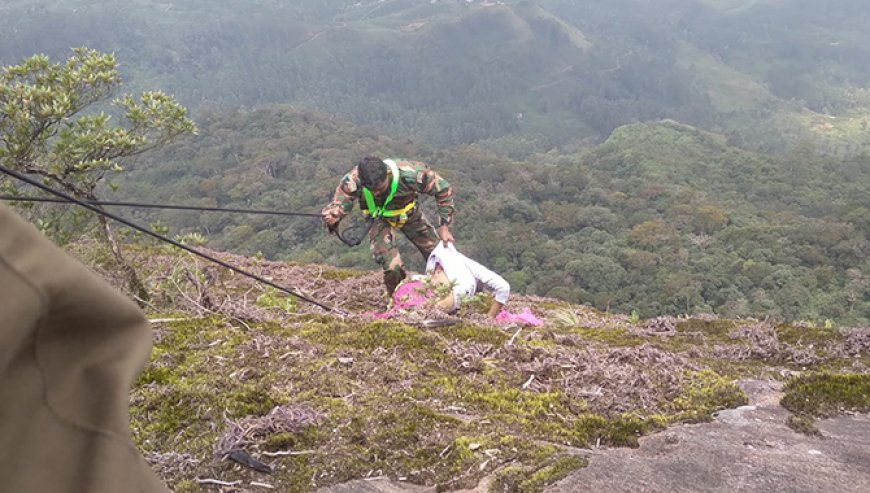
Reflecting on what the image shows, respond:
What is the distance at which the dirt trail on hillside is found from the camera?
116 inches

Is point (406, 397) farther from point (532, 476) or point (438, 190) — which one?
point (438, 190)

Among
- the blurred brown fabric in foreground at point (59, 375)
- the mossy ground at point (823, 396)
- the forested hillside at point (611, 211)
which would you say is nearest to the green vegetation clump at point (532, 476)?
the mossy ground at point (823, 396)

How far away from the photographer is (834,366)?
5.06 m

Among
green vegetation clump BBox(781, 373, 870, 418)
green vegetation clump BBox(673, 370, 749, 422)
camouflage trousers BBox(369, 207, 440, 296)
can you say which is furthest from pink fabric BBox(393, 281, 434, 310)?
green vegetation clump BBox(781, 373, 870, 418)

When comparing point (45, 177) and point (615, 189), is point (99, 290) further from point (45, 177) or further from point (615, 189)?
point (615, 189)

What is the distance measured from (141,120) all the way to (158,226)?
153 centimetres

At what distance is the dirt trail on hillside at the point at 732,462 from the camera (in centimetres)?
295

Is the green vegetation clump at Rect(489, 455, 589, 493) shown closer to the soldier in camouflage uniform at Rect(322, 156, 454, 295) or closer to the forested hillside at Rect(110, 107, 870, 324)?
the soldier in camouflage uniform at Rect(322, 156, 454, 295)

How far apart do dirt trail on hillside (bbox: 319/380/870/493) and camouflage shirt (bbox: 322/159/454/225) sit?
560 cm

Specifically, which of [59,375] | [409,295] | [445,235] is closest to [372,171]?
[445,235]

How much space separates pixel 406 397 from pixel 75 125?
6442 mm

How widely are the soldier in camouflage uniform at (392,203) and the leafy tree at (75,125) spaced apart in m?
2.72

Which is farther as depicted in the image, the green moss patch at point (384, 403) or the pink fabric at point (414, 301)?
the pink fabric at point (414, 301)

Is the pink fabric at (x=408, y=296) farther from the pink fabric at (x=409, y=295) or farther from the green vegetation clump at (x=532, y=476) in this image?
the green vegetation clump at (x=532, y=476)
